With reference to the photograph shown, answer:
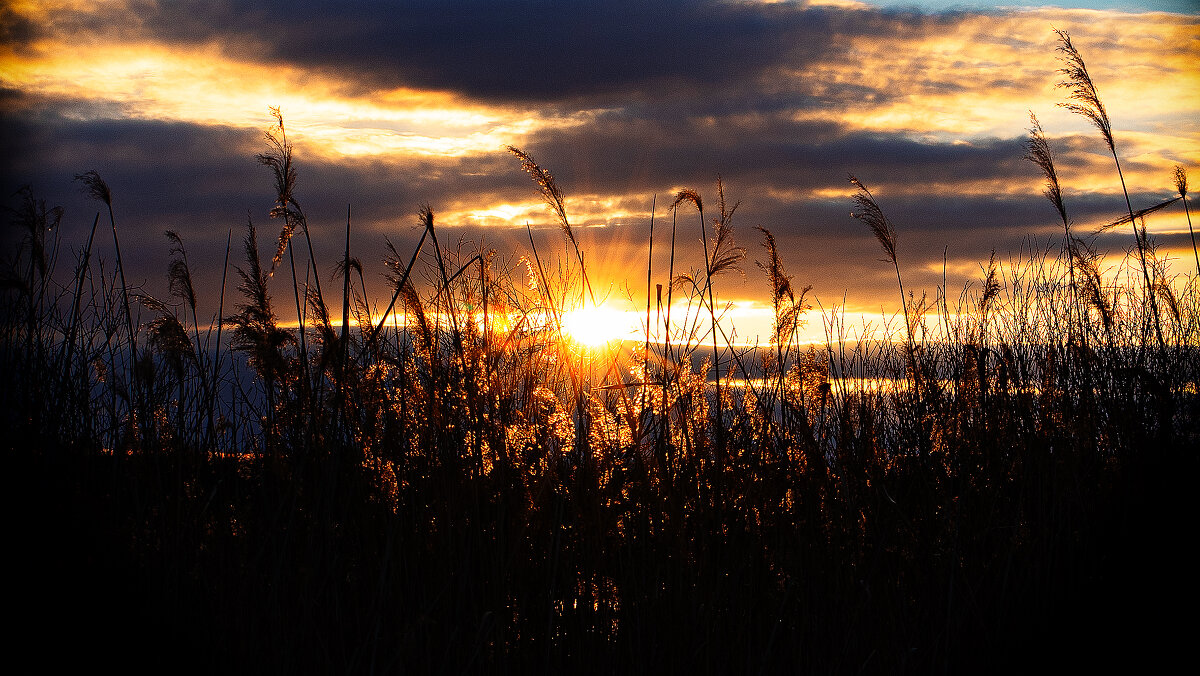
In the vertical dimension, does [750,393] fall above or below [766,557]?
above

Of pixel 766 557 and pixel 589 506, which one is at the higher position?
pixel 589 506

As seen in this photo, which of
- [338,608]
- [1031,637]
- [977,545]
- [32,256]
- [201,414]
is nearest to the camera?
[338,608]

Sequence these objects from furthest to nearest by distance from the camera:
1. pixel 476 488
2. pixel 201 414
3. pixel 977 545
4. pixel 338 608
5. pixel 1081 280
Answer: pixel 1081 280 < pixel 201 414 < pixel 977 545 < pixel 476 488 < pixel 338 608

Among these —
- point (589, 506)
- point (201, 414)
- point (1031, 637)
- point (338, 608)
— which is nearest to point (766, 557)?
point (589, 506)

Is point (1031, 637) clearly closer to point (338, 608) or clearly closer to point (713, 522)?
point (713, 522)

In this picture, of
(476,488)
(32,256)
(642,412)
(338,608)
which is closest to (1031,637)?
(642,412)

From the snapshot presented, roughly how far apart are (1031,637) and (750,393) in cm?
116

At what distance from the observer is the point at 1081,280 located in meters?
5.18

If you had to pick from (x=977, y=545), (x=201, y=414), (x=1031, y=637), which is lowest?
(x=1031, y=637)

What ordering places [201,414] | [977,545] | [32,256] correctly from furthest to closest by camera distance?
[32,256] < [201,414] < [977,545]

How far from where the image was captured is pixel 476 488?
2.46 meters

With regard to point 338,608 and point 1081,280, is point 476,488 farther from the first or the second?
point 1081,280

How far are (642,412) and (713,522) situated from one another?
40 cm

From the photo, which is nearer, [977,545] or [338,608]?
[338,608]
